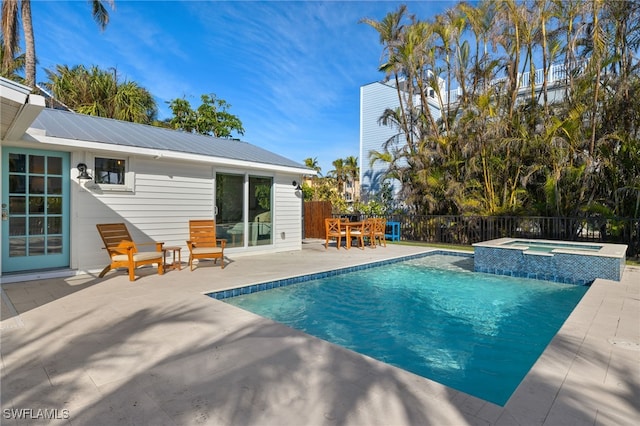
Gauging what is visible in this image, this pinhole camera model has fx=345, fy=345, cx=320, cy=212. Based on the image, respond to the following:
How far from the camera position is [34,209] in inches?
230

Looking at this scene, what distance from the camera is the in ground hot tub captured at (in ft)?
20.1

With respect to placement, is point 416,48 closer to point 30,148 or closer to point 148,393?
point 30,148

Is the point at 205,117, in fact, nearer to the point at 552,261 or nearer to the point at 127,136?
the point at 127,136

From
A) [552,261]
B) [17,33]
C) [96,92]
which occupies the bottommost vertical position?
[552,261]

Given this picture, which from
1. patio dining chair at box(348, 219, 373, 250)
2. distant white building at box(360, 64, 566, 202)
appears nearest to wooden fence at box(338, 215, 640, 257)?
patio dining chair at box(348, 219, 373, 250)

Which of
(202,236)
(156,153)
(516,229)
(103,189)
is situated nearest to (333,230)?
(202,236)

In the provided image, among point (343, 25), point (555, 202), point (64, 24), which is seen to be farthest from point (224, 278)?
point (64, 24)

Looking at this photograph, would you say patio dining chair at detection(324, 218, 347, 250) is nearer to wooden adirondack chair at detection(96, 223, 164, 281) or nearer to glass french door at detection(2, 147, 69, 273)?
wooden adirondack chair at detection(96, 223, 164, 281)

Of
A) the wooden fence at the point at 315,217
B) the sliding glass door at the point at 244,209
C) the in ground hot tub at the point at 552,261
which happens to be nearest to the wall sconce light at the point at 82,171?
the sliding glass door at the point at 244,209

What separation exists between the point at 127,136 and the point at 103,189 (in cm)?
140

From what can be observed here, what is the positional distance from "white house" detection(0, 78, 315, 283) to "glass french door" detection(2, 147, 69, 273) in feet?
0.04

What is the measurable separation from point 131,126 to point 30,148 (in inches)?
115

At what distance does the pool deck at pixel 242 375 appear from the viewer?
6.57 feet

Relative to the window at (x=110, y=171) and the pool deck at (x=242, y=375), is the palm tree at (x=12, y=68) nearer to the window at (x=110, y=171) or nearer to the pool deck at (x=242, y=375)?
the window at (x=110, y=171)
